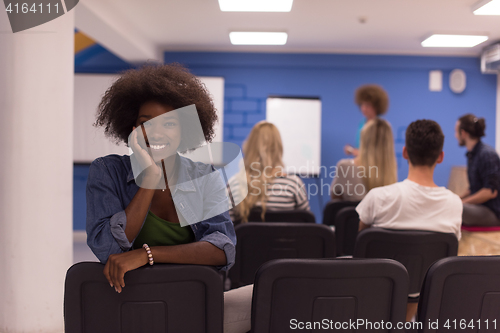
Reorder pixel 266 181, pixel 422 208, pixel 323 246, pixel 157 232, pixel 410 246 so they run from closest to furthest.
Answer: pixel 157 232
pixel 410 246
pixel 422 208
pixel 323 246
pixel 266 181

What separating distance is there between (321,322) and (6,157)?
213cm

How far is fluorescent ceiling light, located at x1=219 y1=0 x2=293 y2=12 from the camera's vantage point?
3.56 meters

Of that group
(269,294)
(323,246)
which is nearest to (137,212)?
(269,294)

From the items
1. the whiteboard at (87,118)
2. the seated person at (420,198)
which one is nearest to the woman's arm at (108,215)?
the seated person at (420,198)

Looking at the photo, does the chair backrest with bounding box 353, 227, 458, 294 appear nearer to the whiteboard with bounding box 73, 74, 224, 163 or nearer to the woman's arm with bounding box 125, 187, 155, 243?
the woman's arm with bounding box 125, 187, 155, 243

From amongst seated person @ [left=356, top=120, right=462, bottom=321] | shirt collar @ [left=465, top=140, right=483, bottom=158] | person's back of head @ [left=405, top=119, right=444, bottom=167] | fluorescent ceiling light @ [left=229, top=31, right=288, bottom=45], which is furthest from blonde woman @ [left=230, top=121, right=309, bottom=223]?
fluorescent ceiling light @ [left=229, top=31, right=288, bottom=45]

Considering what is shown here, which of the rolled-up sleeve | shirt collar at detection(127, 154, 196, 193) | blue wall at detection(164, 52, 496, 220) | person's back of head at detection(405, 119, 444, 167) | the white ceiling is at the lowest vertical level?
A: the rolled-up sleeve

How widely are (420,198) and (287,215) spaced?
2.51 feet

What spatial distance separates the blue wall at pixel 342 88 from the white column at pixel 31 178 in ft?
11.0

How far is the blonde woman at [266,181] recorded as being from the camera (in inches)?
91.8

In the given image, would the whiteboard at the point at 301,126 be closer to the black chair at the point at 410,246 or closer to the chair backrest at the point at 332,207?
the chair backrest at the point at 332,207

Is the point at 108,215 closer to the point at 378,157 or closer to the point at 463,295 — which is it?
the point at 463,295

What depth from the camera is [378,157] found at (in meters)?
2.64

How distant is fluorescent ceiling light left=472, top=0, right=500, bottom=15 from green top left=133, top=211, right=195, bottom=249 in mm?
3742
